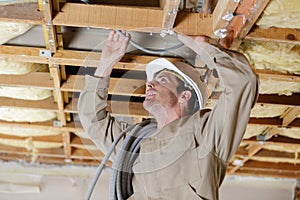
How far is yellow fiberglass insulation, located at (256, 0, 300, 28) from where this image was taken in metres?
2.19

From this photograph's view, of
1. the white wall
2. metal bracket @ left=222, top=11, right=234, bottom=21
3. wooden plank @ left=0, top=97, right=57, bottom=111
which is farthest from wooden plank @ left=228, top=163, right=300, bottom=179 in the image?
metal bracket @ left=222, top=11, right=234, bottom=21

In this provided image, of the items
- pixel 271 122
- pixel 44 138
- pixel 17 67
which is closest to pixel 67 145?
pixel 44 138

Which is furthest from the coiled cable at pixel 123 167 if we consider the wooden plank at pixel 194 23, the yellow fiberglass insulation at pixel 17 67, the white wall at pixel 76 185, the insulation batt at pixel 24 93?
the white wall at pixel 76 185

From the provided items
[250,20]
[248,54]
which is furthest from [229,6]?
[248,54]

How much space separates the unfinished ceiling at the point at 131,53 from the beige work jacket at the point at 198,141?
104mm

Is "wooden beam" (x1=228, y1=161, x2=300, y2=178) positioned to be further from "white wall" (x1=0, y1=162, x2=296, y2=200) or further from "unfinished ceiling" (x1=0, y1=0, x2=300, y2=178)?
"unfinished ceiling" (x1=0, y1=0, x2=300, y2=178)

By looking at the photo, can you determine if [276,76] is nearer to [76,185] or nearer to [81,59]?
[81,59]

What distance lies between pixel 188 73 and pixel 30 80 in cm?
150

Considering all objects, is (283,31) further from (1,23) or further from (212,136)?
(1,23)

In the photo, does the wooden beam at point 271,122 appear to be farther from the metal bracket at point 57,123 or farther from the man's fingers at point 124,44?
the man's fingers at point 124,44

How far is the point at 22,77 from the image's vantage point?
121 inches

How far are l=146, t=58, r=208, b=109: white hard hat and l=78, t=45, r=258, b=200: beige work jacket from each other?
0.22 feet

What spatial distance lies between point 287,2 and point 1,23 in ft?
4.45

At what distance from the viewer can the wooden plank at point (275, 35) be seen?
241 cm
